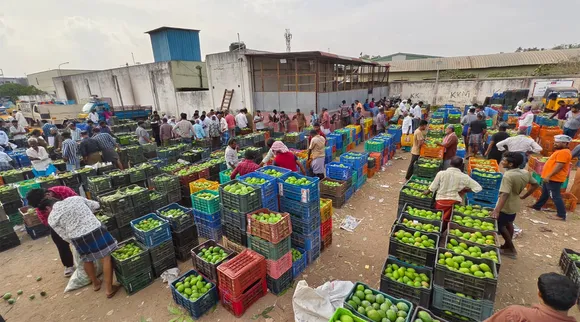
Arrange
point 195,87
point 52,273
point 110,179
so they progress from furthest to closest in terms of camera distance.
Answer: point 195,87 → point 110,179 → point 52,273

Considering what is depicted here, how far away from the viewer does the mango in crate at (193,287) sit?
4.24 metres

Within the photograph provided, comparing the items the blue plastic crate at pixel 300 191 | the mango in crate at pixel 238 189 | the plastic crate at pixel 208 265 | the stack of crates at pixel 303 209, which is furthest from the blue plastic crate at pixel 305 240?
the mango in crate at pixel 238 189

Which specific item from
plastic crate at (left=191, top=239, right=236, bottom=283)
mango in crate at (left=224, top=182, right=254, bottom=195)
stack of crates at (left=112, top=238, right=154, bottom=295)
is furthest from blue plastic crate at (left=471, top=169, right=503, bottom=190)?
stack of crates at (left=112, top=238, right=154, bottom=295)

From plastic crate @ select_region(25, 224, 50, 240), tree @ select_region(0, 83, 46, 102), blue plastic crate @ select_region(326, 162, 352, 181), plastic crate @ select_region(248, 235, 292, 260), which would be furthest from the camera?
tree @ select_region(0, 83, 46, 102)

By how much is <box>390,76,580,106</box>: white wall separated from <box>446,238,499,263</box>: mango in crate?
28.1 metres

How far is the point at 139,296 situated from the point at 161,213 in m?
1.63

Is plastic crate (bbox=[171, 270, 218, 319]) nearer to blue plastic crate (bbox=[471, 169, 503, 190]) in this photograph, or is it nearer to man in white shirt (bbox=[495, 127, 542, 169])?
blue plastic crate (bbox=[471, 169, 503, 190])

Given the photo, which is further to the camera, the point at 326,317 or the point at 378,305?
the point at 326,317

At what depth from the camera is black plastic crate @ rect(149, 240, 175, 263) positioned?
16.3 ft

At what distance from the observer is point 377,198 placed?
8250 mm

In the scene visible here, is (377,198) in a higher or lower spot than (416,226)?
lower

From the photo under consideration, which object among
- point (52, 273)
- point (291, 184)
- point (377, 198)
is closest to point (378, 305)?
point (291, 184)

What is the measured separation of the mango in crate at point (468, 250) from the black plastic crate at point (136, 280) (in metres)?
5.08

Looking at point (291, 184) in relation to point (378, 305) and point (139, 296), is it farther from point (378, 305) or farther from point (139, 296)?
point (139, 296)
